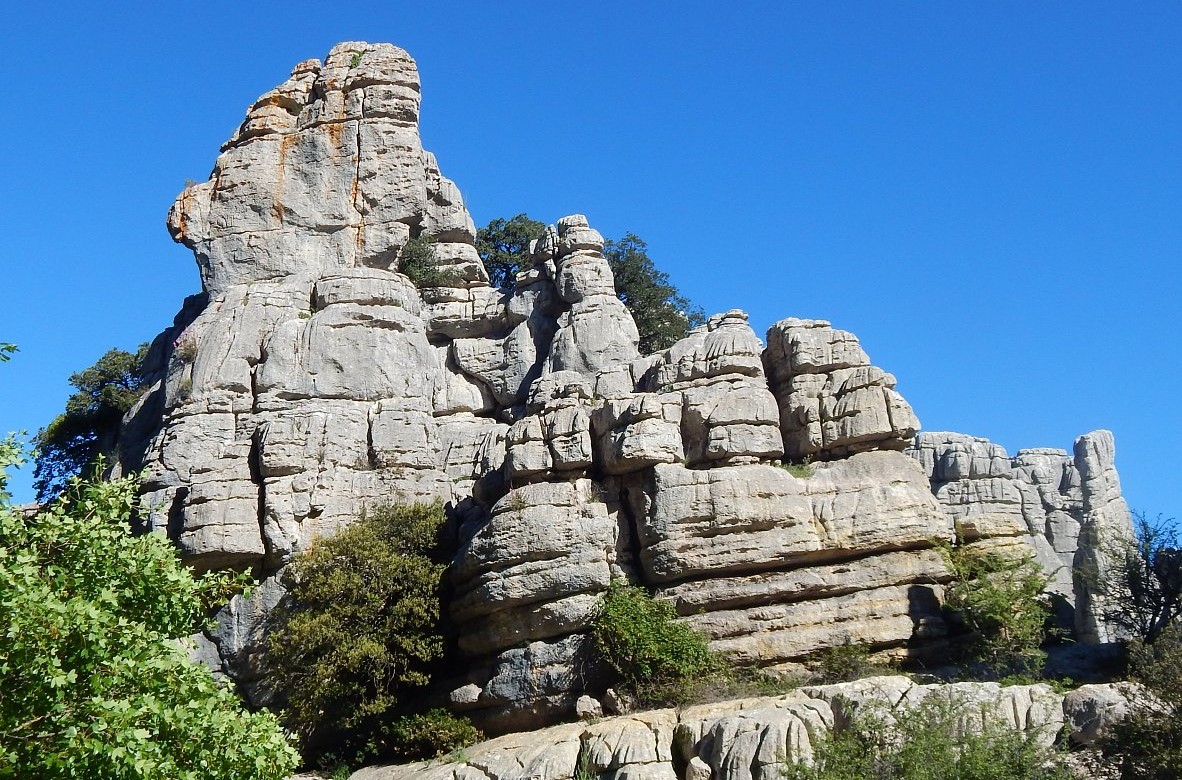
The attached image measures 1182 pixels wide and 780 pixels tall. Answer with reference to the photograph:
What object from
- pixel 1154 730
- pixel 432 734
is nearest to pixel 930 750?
pixel 1154 730

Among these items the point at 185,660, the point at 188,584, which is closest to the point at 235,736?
the point at 185,660

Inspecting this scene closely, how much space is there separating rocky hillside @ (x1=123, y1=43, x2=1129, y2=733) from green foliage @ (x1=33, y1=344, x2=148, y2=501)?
8.44 feet

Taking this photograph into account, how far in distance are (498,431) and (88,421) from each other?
1690 cm

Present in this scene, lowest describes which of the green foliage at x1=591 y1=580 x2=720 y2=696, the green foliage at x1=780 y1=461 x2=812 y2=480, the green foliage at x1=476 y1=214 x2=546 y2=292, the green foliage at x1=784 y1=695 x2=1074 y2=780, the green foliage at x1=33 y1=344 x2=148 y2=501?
the green foliage at x1=784 y1=695 x2=1074 y2=780

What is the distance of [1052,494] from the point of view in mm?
56312

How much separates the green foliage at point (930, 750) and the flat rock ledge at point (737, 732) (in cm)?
37

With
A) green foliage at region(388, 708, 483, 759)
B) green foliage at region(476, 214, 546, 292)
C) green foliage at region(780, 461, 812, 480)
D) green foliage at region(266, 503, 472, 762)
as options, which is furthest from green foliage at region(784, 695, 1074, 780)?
green foliage at region(476, 214, 546, 292)

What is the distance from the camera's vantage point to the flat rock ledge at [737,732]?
986 inches

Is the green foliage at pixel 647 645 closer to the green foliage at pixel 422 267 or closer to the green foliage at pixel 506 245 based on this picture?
the green foliage at pixel 422 267

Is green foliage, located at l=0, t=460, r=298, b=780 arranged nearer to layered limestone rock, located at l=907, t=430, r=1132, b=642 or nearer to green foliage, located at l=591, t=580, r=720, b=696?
green foliage, located at l=591, t=580, r=720, b=696

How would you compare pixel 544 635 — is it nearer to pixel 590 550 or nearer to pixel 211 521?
pixel 590 550

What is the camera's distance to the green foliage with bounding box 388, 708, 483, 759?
30531mm

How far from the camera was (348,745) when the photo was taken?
32.8m

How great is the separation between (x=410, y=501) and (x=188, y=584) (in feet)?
52.2
